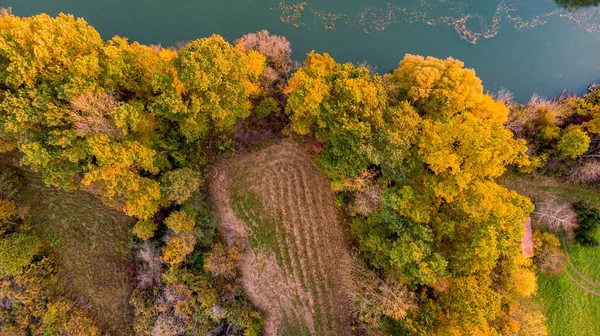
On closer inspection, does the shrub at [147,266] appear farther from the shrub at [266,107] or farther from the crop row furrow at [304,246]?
the shrub at [266,107]

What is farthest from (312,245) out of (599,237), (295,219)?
(599,237)

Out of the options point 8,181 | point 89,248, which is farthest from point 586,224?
point 8,181

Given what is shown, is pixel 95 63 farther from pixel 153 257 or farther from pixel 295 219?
pixel 295 219

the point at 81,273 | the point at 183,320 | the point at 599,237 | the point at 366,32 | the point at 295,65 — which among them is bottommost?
the point at 183,320

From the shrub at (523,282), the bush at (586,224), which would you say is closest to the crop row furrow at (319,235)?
the shrub at (523,282)

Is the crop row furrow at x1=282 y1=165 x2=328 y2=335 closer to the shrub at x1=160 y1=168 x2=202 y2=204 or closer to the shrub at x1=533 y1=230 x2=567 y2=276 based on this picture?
the shrub at x1=160 y1=168 x2=202 y2=204
